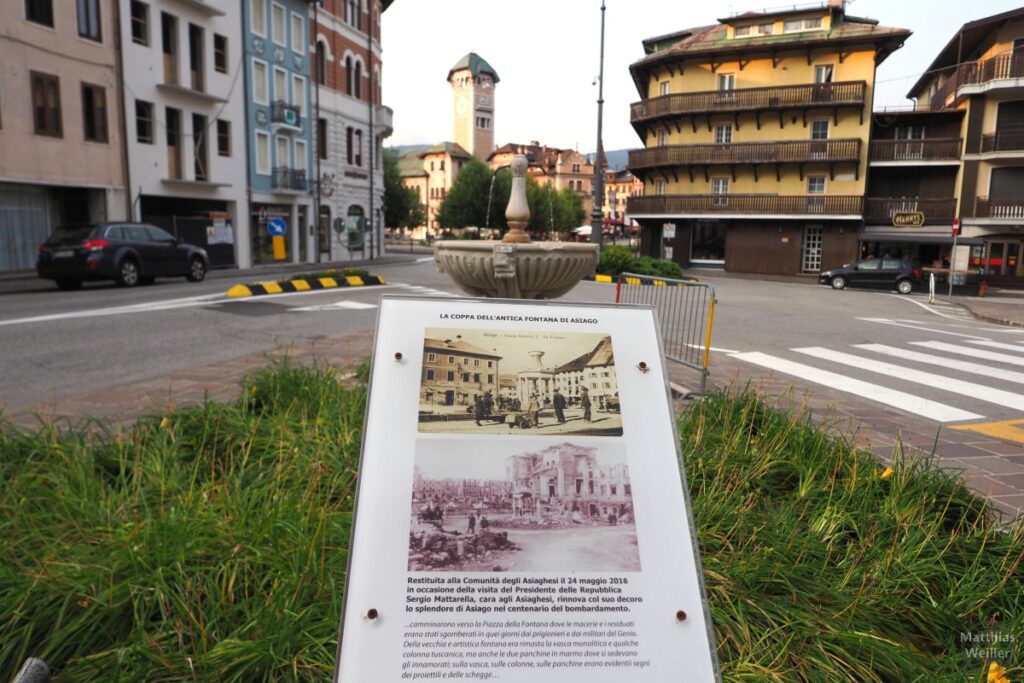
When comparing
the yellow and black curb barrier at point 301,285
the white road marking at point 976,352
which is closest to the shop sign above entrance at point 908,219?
the white road marking at point 976,352

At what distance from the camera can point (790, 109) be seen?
3544cm

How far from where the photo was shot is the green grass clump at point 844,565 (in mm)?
2400

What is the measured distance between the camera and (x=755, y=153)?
36.0 meters

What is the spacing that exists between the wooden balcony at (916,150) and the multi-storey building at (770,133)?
0.79 metres

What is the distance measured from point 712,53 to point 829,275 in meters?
15.3

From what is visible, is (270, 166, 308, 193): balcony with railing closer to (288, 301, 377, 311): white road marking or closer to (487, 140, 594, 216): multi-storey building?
(288, 301, 377, 311): white road marking

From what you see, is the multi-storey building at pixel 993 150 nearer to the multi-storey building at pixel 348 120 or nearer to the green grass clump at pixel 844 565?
the multi-storey building at pixel 348 120

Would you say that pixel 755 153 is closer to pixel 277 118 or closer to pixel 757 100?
pixel 757 100

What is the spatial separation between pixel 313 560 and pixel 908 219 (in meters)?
38.1

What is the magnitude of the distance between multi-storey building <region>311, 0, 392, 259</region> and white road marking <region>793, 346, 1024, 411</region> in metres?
29.5

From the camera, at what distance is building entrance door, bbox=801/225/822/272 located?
35781 mm

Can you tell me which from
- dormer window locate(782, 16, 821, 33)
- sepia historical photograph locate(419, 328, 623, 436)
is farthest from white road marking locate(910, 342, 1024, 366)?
dormer window locate(782, 16, 821, 33)

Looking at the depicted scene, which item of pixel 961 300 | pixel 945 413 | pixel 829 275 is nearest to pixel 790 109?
pixel 829 275

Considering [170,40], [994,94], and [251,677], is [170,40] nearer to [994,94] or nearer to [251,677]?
[251,677]
